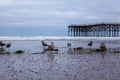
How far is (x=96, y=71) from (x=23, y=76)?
4055 mm

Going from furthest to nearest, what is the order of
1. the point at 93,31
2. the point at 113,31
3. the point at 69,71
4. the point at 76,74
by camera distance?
1. the point at 93,31
2. the point at 113,31
3. the point at 69,71
4. the point at 76,74

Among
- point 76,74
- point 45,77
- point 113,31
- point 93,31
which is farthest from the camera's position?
point 93,31

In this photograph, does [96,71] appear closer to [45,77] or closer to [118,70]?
[118,70]

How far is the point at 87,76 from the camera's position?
15.9 meters

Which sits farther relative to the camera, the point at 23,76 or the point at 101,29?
the point at 101,29

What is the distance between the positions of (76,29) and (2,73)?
92540 mm

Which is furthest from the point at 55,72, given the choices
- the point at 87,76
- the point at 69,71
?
the point at 87,76

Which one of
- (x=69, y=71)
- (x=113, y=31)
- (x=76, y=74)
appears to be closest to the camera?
(x=76, y=74)

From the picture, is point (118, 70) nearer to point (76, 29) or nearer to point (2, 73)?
point (2, 73)

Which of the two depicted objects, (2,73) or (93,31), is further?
(93,31)

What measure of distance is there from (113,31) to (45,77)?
83.9m

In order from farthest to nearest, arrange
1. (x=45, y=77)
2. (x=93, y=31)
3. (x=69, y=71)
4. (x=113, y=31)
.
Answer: (x=93, y=31) < (x=113, y=31) < (x=69, y=71) < (x=45, y=77)

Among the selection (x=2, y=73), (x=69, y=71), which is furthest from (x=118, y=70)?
(x=2, y=73)

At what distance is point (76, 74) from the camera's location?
1656 centimetres
